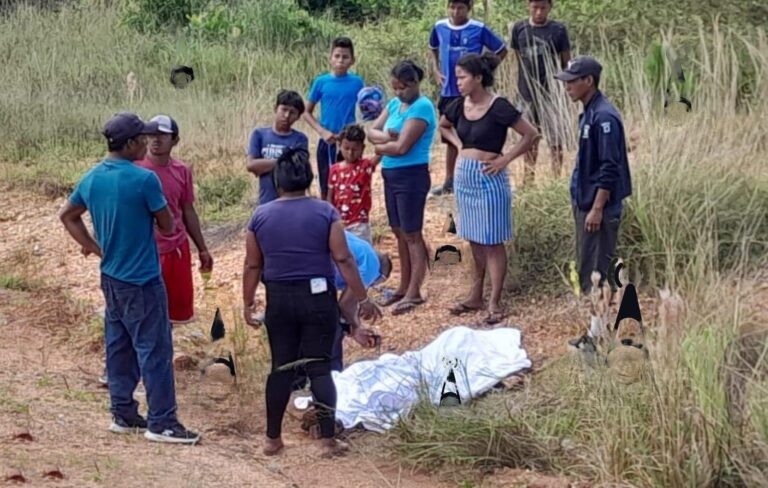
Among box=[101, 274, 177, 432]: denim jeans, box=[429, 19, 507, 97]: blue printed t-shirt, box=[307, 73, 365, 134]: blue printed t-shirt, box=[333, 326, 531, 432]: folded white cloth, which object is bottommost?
box=[333, 326, 531, 432]: folded white cloth

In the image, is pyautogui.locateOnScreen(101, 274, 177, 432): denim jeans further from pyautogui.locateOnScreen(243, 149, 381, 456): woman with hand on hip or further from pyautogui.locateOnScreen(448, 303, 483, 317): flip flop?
pyautogui.locateOnScreen(448, 303, 483, 317): flip flop

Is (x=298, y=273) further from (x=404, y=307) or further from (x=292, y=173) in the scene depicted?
(x=404, y=307)

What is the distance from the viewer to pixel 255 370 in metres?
7.02

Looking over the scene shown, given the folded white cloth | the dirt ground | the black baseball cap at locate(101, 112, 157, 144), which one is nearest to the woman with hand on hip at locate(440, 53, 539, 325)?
the dirt ground

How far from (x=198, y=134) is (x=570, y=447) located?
7937 millimetres

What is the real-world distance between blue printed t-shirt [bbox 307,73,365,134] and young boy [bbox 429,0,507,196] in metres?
0.71

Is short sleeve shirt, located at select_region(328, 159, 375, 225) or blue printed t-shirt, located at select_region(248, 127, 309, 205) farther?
blue printed t-shirt, located at select_region(248, 127, 309, 205)

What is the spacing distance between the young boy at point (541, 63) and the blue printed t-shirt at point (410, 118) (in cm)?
155

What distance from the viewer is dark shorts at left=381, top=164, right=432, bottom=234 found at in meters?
7.54

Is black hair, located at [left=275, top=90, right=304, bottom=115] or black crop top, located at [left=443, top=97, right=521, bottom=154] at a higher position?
black hair, located at [left=275, top=90, right=304, bottom=115]

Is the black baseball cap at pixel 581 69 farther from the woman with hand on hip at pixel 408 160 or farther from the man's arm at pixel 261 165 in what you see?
the man's arm at pixel 261 165

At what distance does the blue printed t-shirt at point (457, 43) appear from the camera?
909 cm

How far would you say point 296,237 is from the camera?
17.8 feet

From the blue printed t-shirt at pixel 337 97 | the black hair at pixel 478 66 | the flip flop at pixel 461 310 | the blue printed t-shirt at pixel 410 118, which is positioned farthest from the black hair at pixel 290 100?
the flip flop at pixel 461 310
